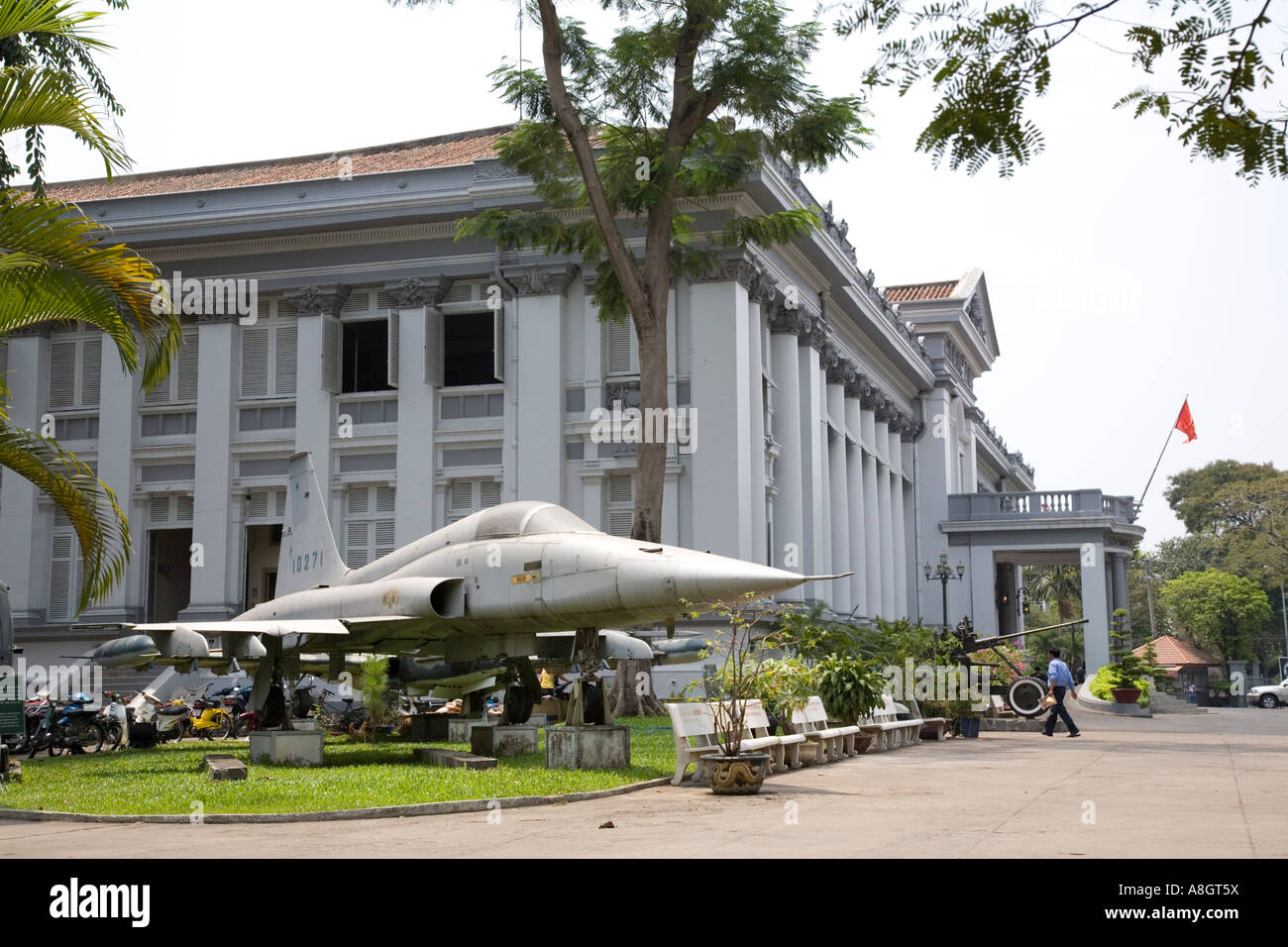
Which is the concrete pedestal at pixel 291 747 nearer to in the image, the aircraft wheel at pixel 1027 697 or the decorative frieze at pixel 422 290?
the aircraft wheel at pixel 1027 697

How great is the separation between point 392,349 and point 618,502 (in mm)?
7067

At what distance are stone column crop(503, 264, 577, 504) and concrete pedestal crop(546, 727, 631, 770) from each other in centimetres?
1631

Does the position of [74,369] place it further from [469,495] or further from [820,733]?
[820,733]

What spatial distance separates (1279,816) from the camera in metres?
10.5

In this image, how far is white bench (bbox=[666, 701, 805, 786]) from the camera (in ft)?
45.3

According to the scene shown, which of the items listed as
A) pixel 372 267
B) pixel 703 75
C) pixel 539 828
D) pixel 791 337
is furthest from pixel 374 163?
pixel 539 828

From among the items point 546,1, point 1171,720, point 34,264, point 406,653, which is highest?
point 546,1

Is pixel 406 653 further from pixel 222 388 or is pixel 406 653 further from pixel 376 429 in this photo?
pixel 222 388

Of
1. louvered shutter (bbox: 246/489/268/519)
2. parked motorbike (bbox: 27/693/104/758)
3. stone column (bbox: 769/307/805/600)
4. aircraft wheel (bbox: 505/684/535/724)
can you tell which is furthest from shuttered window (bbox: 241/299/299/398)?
aircraft wheel (bbox: 505/684/535/724)

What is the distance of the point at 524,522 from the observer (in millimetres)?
16484

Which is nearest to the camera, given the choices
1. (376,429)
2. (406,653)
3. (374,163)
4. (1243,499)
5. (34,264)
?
(34,264)

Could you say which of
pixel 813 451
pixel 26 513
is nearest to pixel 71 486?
Result: pixel 26 513

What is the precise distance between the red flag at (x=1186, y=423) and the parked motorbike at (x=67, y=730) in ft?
138

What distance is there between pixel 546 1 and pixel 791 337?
45.4 ft
